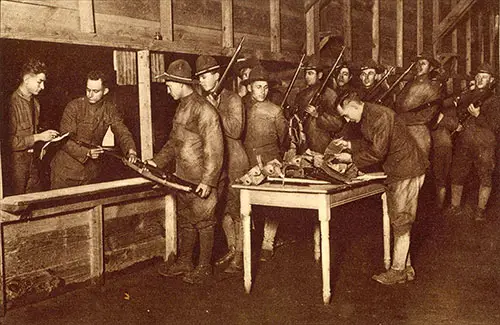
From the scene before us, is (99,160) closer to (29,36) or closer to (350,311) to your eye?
(29,36)

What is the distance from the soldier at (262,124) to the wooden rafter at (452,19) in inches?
281

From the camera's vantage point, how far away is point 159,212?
21.2 ft

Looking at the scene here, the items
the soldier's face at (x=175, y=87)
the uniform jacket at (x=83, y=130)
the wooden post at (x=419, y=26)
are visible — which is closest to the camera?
the soldier's face at (x=175, y=87)

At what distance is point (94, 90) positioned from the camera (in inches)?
244

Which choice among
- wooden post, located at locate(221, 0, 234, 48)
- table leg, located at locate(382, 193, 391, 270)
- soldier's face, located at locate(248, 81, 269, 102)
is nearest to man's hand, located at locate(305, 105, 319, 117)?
soldier's face, located at locate(248, 81, 269, 102)

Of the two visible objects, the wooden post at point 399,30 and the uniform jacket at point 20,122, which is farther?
the wooden post at point 399,30

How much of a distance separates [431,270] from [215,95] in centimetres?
325

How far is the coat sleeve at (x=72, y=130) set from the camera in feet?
20.0

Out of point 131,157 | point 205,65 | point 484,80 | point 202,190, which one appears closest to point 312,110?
point 205,65

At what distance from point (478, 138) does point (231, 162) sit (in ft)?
15.9

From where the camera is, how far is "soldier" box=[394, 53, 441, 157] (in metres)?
7.89

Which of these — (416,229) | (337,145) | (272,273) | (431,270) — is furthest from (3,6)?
(416,229)

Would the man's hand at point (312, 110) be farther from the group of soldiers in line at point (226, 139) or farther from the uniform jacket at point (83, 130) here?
the uniform jacket at point (83, 130)

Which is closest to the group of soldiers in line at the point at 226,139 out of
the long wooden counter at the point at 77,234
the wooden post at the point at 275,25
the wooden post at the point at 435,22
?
the long wooden counter at the point at 77,234
